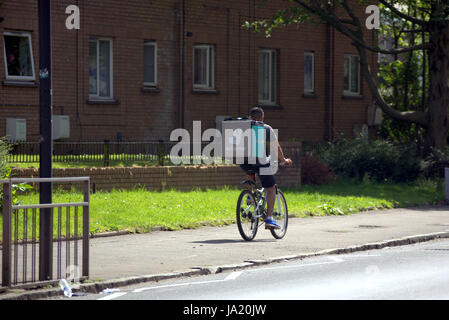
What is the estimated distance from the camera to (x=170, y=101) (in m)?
25.9

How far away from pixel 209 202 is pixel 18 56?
8.43 meters

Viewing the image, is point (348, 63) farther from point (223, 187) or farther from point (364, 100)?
point (223, 187)

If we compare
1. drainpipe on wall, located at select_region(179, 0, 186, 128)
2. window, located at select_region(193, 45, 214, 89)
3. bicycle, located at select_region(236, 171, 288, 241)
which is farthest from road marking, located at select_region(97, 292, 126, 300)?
window, located at select_region(193, 45, 214, 89)

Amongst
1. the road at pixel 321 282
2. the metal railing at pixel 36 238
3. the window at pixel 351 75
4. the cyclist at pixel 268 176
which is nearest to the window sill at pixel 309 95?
the window at pixel 351 75

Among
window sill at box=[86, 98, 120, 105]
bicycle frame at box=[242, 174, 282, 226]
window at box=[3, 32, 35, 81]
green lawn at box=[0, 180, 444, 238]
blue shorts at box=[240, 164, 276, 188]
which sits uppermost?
window at box=[3, 32, 35, 81]

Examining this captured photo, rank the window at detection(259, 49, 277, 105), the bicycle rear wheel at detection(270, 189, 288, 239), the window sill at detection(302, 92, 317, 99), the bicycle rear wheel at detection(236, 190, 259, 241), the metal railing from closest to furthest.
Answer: the metal railing < the bicycle rear wheel at detection(236, 190, 259, 241) < the bicycle rear wheel at detection(270, 189, 288, 239) < the window at detection(259, 49, 277, 105) < the window sill at detection(302, 92, 317, 99)

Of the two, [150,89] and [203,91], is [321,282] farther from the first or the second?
[203,91]

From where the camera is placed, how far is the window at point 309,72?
3017 centimetres

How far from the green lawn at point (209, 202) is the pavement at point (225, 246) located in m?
0.44

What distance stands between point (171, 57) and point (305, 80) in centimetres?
616

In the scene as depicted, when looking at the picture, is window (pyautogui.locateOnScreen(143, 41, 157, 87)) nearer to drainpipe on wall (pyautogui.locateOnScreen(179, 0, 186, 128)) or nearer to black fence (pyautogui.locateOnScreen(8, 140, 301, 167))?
drainpipe on wall (pyautogui.locateOnScreen(179, 0, 186, 128))

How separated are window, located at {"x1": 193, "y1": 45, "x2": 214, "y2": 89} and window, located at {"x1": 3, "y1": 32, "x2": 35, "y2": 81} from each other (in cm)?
580

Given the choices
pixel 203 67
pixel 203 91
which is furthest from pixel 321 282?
pixel 203 67

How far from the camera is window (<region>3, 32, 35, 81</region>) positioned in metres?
22.5
